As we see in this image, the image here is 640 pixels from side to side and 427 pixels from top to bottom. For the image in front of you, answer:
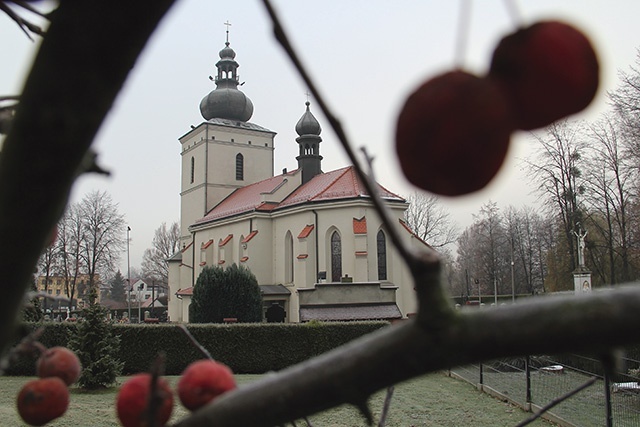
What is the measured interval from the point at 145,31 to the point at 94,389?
13.2 metres

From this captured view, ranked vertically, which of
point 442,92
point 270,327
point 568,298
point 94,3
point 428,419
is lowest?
point 428,419

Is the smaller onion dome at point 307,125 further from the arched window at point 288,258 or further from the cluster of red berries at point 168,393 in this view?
the cluster of red berries at point 168,393

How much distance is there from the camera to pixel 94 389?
40.0 feet

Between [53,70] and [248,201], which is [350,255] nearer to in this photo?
[248,201]

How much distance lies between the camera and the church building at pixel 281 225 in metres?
21.9

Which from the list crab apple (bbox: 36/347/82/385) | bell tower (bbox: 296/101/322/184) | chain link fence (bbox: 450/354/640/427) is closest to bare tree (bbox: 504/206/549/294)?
bell tower (bbox: 296/101/322/184)

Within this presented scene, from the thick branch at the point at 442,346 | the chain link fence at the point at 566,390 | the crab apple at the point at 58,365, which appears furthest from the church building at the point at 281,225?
the thick branch at the point at 442,346

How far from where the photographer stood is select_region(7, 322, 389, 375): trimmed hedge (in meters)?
14.6

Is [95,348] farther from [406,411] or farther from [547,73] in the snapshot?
[547,73]

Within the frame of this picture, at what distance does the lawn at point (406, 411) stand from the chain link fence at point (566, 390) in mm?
305

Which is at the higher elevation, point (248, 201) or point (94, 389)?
point (248, 201)

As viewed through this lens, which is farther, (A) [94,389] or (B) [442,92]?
(A) [94,389]

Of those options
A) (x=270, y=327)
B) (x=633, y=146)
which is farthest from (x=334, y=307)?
(x=633, y=146)

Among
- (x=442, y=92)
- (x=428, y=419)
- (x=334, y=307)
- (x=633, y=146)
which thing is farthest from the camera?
(x=633, y=146)
